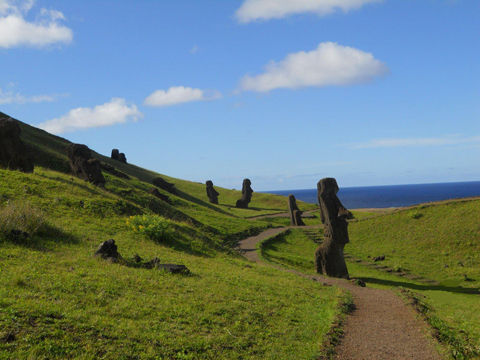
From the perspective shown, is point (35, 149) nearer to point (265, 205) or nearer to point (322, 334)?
point (322, 334)

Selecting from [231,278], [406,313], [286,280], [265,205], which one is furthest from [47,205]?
[265,205]

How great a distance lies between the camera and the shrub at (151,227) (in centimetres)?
2319

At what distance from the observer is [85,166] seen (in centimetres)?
3697

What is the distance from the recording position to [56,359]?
25.0 ft

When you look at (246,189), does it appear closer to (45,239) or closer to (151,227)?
(151,227)

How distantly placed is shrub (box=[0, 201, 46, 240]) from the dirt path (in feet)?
43.8

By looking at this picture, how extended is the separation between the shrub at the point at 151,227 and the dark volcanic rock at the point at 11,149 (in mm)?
11993

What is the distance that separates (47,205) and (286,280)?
48.5 feet

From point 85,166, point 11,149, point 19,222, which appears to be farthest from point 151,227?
point 85,166

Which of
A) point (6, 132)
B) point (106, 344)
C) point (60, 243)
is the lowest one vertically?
point (106, 344)

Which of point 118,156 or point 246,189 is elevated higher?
point 118,156

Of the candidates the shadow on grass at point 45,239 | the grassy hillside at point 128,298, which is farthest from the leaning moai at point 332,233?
the shadow on grass at point 45,239

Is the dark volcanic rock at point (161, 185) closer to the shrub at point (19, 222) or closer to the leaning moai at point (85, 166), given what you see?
the leaning moai at point (85, 166)

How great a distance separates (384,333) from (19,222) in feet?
51.3
